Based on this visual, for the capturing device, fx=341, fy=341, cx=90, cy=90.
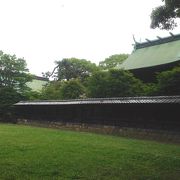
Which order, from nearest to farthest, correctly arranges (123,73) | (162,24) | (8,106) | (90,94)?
1. (162,24)
2. (123,73)
3. (90,94)
4. (8,106)

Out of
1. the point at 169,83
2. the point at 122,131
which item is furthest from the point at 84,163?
the point at 169,83

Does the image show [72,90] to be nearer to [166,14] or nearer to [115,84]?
[115,84]

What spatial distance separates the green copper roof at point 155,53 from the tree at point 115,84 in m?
3.29

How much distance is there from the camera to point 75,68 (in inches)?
2104

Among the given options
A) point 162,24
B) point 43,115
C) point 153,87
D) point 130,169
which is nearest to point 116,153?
point 130,169

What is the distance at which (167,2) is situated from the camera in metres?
9.82

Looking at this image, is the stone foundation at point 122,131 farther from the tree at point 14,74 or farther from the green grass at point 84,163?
the tree at point 14,74

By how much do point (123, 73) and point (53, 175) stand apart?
58.3ft

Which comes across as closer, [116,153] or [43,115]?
[116,153]

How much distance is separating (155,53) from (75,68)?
78.5 feet

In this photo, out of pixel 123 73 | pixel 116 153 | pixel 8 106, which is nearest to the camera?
pixel 116 153

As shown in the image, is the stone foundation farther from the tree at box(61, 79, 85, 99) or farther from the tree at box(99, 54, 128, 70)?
the tree at box(99, 54, 128, 70)

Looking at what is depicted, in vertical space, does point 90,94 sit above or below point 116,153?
above

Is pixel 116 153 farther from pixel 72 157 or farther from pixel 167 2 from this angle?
pixel 167 2
